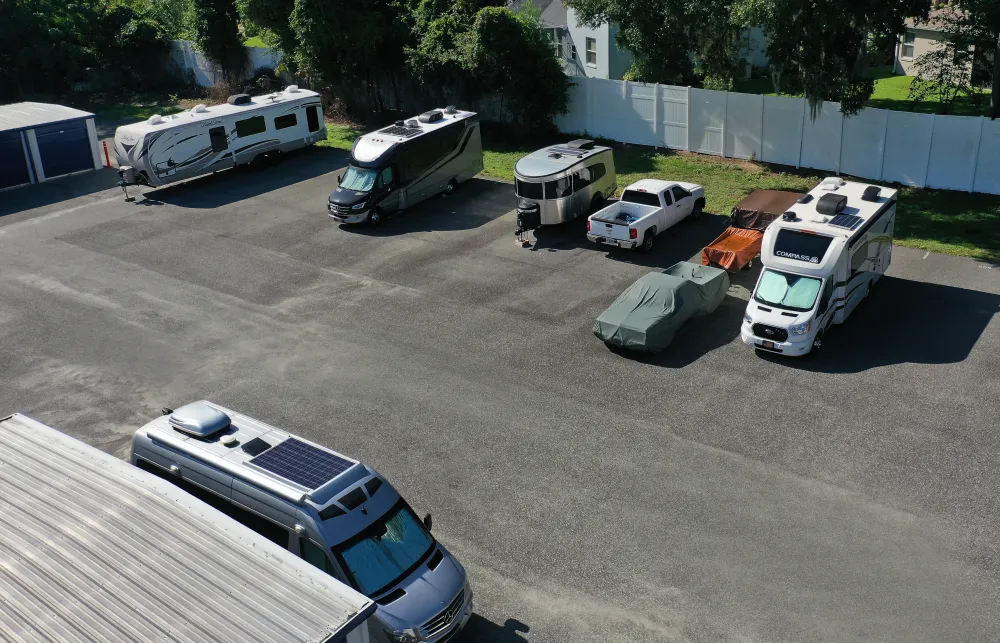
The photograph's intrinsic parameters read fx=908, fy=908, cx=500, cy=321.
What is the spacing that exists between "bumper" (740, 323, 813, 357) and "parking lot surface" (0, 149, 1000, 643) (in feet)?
1.12

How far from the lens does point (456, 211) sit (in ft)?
95.2

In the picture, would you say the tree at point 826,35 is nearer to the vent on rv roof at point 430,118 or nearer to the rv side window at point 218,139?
the vent on rv roof at point 430,118

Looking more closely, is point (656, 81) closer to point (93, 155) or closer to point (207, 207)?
point (207, 207)

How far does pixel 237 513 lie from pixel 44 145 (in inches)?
1066

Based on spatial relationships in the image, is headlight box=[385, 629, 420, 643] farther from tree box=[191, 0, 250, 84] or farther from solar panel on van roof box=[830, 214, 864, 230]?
tree box=[191, 0, 250, 84]

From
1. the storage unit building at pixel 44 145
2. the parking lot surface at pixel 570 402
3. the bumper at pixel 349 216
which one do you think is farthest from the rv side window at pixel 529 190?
the storage unit building at pixel 44 145

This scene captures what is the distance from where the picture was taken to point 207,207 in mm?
30359

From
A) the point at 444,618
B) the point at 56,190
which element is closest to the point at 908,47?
the point at 56,190

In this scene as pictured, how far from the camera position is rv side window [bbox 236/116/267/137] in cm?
3281

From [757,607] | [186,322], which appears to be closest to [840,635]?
[757,607]

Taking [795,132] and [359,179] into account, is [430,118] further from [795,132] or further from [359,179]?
[795,132]

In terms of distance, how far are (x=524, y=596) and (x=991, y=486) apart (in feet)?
26.2

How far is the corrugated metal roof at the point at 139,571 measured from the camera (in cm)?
875

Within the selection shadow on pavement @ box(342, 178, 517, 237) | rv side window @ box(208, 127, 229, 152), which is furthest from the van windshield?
rv side window @ box(208, 127, 229, 152)
